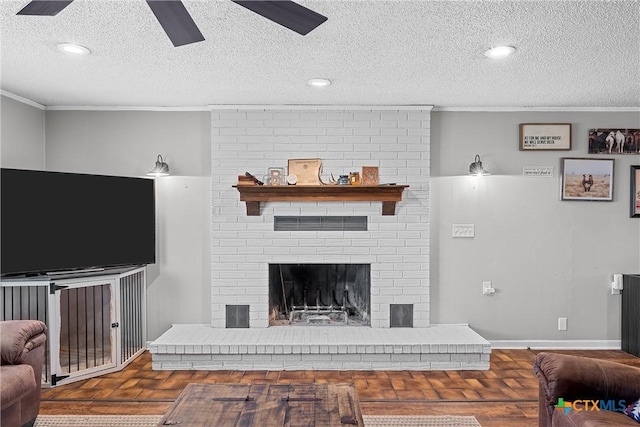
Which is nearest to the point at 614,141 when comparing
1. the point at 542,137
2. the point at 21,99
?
Result: the point at 542,137

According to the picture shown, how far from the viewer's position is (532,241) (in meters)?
4.39

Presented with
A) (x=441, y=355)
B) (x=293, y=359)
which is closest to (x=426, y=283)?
(x=441, y=355)

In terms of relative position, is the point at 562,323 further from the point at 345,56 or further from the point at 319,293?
the point at 345,56

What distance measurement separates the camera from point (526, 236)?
4.39m

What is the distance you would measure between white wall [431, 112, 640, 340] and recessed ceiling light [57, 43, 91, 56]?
9.72 ft

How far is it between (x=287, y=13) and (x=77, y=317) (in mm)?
2940

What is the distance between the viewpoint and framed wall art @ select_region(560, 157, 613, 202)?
435 centimetres

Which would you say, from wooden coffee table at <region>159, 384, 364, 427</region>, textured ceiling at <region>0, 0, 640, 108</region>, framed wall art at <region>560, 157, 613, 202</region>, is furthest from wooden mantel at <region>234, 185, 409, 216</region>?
wooden coffee table at <region>159, 384, 364, 427</region>

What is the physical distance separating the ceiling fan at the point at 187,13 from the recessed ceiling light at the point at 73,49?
107 centimetres

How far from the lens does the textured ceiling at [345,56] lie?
2289 millimetres

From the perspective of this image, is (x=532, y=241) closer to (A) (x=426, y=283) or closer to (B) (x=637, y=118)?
(A) (x=426, y=283)

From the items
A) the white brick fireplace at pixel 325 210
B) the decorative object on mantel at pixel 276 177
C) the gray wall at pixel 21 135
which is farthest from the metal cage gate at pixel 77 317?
the decorative object on mantel at pixel 276 177

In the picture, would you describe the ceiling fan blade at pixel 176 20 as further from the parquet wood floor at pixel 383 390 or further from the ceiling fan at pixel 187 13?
the parquet wood floor at pixel 383 390

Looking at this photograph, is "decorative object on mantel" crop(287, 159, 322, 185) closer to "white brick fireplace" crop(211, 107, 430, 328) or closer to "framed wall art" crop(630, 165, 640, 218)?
"white brick fireplace" crop(211, 107, 430, 328)
